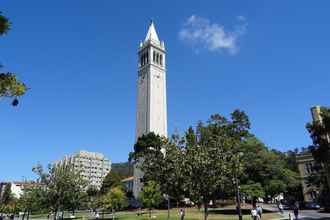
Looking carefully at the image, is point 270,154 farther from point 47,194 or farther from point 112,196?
point 47,194

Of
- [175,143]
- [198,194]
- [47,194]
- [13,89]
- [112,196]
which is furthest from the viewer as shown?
[112,196]

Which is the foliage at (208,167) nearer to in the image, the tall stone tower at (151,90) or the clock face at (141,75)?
the tall stone tower at (151,90)

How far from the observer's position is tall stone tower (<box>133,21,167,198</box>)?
305 feet

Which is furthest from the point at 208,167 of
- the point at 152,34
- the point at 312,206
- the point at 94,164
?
the point at 94,164

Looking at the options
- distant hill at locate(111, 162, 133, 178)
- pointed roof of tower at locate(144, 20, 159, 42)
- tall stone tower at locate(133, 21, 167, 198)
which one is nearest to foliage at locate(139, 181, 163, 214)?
tall stone tower at locate(133, 21, 167, 198)

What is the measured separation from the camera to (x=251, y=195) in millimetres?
40438

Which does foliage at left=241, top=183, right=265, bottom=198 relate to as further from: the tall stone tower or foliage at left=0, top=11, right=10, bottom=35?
the tall stone tower

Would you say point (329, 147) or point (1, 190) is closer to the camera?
point (329, 147)

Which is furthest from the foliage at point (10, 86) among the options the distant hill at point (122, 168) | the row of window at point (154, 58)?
the distant hill at point (122, 168)

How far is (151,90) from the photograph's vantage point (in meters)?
96.4

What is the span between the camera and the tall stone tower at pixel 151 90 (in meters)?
93.1

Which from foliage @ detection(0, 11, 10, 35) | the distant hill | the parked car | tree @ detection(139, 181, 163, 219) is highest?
the distant hill

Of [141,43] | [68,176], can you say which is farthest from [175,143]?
[141,43]

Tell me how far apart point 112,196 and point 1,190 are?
142306 mm
